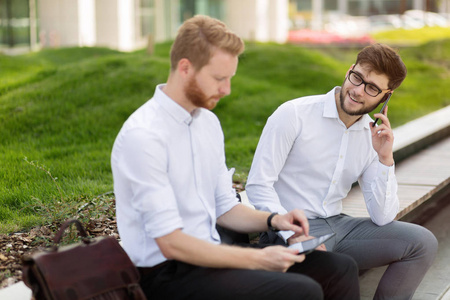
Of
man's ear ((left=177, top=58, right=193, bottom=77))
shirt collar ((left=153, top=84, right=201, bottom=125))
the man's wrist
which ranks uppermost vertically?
man's ear ((left=177, top=58, right=193, bottom=77))

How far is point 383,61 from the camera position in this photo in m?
3.86

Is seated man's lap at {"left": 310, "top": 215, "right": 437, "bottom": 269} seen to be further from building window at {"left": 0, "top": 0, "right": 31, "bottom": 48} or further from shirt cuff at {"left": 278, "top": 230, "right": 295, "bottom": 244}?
building window at {"left": 0, "top": 0, "right": 31, "bottom": 48}

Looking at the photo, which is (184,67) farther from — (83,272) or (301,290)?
(301,290)

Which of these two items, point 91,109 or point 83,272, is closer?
point 83,272

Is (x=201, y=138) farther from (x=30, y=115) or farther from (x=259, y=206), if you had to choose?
(x=30, y=115)

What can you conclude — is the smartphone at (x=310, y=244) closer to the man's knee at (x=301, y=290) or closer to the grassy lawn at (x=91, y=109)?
the man's knee at (x=301, y=290)

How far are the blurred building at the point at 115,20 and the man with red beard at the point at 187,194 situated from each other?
19.4 meters

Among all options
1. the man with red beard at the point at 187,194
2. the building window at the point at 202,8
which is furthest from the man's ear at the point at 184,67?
the building window at the point at 202,8

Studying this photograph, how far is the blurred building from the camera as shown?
24.8 metres

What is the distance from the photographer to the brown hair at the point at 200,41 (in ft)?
9.74

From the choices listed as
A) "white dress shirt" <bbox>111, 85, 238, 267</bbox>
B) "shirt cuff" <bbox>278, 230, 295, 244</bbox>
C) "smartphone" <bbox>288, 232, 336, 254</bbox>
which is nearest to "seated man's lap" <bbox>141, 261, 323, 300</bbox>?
"white dress shirt" <bbox>111, 85, 238, 267</bbox>

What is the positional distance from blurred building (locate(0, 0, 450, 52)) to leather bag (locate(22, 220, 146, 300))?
64.7 feet

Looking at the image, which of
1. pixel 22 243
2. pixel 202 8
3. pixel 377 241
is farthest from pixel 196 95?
pixel 202 8

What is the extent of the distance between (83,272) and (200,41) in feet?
3.40
